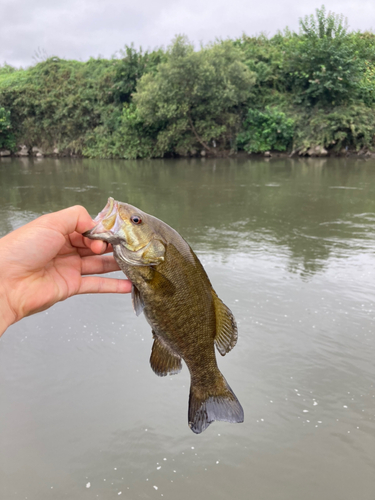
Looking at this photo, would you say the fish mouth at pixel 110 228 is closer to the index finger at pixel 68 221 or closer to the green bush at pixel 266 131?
the index finger at pixel 68 221

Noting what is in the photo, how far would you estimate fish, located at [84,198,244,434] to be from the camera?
1953mm

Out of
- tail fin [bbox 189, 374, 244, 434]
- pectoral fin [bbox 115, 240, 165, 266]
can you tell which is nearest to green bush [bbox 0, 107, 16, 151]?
pectoral fin [bbox 115, 240, 165, 266]

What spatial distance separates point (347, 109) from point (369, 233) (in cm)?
2321

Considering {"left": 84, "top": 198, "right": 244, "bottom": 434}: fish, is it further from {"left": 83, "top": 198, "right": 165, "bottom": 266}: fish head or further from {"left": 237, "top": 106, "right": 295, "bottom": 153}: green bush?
{"left": 237, "top": 106, "right": 295, "bottom": 153}: green bush

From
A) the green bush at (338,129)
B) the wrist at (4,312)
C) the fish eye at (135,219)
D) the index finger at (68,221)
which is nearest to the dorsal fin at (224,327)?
the fish eye at (135,219)

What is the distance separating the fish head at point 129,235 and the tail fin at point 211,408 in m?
0.83

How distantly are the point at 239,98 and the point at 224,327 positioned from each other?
31348 millimetres

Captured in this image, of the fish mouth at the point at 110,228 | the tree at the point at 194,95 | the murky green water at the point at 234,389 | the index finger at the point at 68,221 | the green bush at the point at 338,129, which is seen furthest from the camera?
the tree at the point at 194,95

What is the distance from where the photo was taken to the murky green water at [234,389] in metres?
2.75

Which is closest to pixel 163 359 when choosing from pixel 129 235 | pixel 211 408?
pixel 211 408

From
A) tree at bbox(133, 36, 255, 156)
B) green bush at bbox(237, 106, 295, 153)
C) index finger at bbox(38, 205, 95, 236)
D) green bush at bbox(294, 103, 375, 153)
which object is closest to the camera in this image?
index finger at bbox(38, 205, 95, 236)

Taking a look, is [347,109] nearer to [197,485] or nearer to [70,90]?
[70,90]

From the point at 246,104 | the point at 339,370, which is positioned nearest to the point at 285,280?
the point at 339,370

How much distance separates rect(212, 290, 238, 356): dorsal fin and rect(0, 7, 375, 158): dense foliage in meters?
28.6
